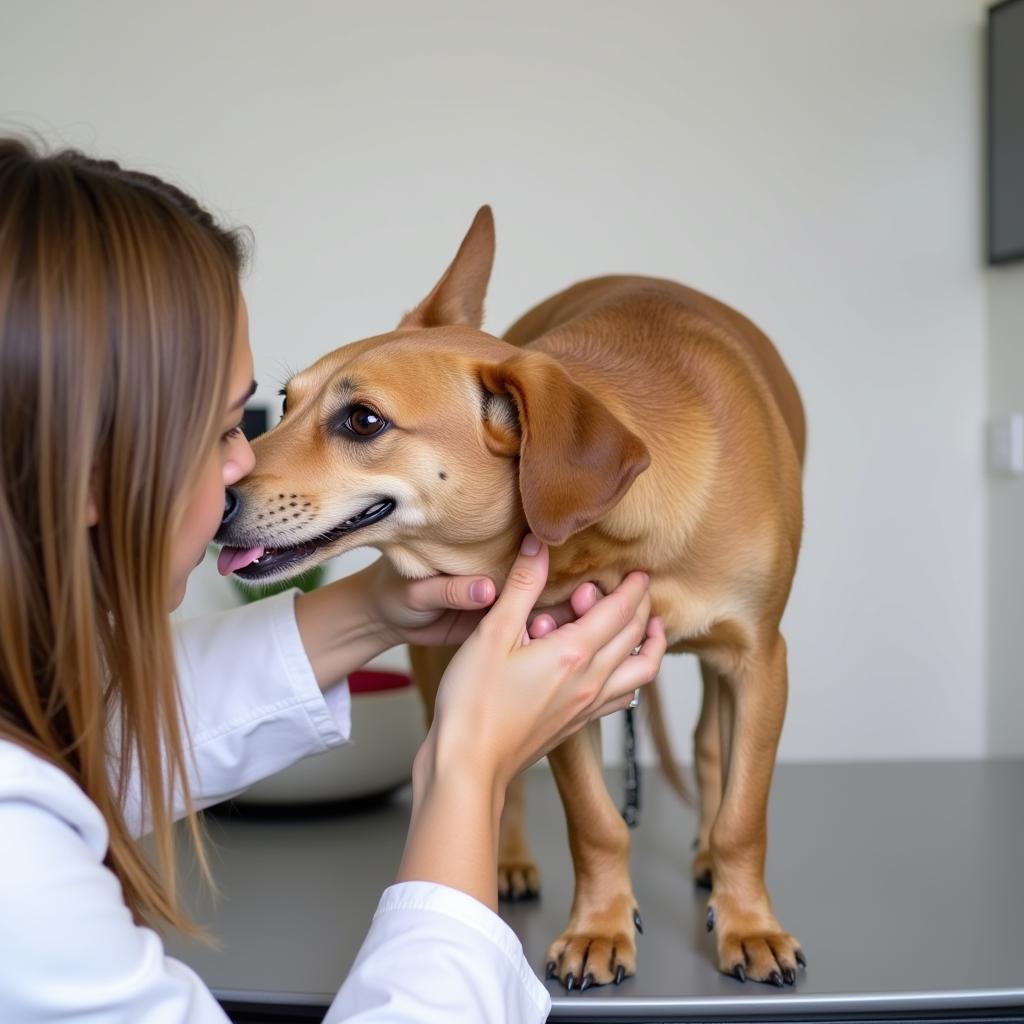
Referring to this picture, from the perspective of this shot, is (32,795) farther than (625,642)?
No

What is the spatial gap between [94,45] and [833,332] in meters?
1.54

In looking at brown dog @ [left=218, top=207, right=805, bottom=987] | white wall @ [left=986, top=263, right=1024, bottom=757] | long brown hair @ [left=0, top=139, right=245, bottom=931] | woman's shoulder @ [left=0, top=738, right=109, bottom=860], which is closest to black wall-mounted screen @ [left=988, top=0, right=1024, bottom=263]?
white wall @ [left=986, top=263, right=1024, bottom=757]

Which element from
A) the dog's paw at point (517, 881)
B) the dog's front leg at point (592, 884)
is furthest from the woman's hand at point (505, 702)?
the dog's paw at point (517, 881)

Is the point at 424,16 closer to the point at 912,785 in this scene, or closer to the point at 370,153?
the point at 370,153

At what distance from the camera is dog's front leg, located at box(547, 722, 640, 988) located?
3.84ft

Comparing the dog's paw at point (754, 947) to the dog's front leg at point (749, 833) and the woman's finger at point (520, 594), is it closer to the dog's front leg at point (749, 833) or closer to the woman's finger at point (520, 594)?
the dog's front leg at point (749, 833)

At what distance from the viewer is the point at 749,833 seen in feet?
4.11

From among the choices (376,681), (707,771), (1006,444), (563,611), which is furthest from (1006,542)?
(563,611)

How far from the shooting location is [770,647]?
132 centimetres

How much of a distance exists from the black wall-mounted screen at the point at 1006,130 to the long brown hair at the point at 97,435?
191cm

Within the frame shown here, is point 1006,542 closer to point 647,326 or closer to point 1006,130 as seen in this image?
point 1006,130

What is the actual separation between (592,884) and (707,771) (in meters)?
0.41

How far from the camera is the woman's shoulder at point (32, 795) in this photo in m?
0.67

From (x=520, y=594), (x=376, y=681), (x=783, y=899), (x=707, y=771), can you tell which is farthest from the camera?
(x=376, y=681)
